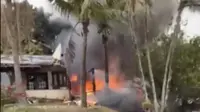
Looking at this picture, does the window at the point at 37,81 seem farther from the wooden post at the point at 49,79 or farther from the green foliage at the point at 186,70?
the green foliage at the point at 186,70

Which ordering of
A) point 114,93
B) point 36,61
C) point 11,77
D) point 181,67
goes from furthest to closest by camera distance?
point 36,61, point 114,93, point 181,67, point 11,77

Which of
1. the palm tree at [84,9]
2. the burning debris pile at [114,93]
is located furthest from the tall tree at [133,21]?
the burning debris pile at [114,93]

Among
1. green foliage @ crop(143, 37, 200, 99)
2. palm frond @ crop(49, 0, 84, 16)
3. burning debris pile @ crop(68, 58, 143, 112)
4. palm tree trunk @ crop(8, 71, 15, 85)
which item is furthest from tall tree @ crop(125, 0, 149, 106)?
palm tree trunk @ crop(8, 71, 15, 85)

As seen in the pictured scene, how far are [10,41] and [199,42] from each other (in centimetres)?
1061

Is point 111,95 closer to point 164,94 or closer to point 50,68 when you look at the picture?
point 164,94

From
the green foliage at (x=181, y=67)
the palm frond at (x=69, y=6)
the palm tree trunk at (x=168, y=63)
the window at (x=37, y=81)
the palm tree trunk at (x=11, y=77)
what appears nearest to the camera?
the palm frond at (x=69, y=6)

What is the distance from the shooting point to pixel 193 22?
1811cm

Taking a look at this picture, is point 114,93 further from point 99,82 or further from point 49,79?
point 49,79

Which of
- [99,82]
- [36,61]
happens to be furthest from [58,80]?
[99,82]

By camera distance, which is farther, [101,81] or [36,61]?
[101,81]

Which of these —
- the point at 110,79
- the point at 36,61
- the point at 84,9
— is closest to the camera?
the point at 84,9

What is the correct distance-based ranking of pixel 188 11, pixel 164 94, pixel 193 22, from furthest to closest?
pixel 193 22 → pixel 188 11 → pixel 164 94

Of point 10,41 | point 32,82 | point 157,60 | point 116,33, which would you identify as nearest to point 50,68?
point 32,82

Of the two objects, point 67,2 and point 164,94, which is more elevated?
point 67,2
